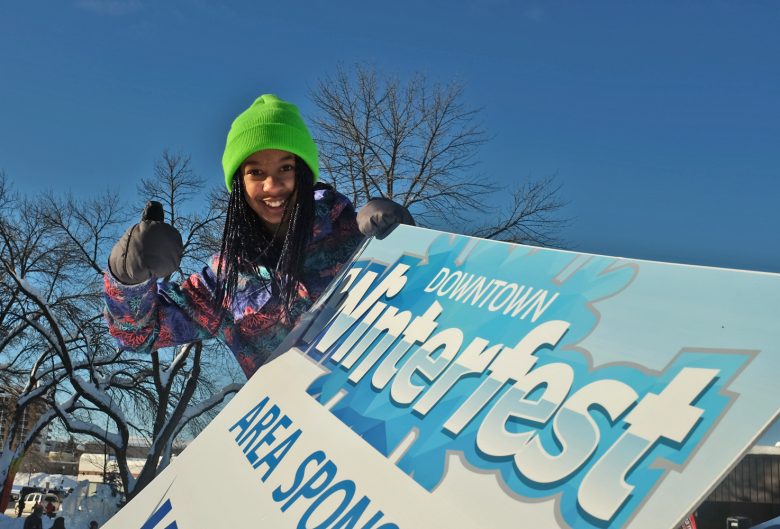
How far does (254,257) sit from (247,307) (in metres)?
0.19

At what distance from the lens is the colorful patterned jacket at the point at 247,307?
247cm

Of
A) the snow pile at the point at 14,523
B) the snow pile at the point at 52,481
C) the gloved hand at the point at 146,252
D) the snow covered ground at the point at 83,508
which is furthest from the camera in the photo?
the snow pile at the point at 52,481

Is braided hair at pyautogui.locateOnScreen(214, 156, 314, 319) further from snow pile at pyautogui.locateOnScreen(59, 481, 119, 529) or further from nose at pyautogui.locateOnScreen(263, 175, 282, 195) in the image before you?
snow pile at pyautogui.locateOnScreen(59, 481, 119, 529)

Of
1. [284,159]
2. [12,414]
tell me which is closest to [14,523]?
[12,414]

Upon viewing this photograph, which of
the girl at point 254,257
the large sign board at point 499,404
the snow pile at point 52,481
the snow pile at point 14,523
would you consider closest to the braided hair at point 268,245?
the girl at point 254,257

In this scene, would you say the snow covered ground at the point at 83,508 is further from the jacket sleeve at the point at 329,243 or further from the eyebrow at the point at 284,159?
the eyebrow at the point at 284,159

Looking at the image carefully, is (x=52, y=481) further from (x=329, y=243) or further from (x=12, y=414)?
(x=329, y=243)

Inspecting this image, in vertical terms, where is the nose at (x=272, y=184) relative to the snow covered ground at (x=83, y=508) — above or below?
below

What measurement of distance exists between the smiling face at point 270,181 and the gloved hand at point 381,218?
0.41m

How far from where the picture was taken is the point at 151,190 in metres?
18.7

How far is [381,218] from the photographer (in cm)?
209

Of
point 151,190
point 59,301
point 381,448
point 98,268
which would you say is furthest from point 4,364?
point 381,448

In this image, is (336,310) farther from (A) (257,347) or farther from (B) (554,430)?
(B) (554,430)

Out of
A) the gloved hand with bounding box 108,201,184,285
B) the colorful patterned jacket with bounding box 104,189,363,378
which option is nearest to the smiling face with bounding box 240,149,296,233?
the colorful patterned jacket with bounding box 104,189,363,378
